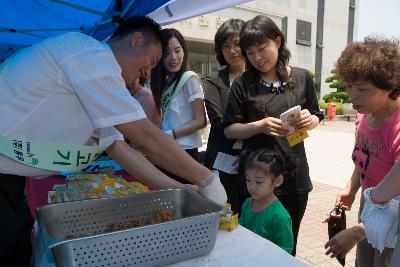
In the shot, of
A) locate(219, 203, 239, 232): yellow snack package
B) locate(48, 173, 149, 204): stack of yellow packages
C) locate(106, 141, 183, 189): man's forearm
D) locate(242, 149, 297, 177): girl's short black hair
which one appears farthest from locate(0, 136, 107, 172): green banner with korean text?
locate(242, 149, 297, 177): girl's short black hair

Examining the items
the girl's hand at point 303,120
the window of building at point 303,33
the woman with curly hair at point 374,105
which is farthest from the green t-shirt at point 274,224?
the window of building at point 303,33

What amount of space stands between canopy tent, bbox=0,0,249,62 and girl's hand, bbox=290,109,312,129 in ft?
2.15

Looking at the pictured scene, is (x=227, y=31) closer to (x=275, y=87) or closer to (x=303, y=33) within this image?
(x=275, y=87)

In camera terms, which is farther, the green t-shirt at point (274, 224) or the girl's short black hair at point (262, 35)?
the girl's short black hair at point (262, 35)

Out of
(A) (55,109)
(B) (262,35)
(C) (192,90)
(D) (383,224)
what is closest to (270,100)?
(B) (262,35)

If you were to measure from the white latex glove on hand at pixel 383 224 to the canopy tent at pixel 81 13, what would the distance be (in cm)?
118

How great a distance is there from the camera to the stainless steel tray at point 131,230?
911 millimetres

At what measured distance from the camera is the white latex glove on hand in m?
1.20

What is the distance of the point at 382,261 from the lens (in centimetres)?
147

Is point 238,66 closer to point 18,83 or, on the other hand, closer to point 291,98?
point 291,98

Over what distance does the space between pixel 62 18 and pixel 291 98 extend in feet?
5.01

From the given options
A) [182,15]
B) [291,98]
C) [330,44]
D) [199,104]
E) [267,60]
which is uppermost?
[182,15]

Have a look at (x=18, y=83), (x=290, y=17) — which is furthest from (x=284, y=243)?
(x=290, y=17)

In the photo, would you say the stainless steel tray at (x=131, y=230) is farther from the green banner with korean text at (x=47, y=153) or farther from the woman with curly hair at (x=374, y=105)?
the woman with curly hair at (x=374, y=105)
